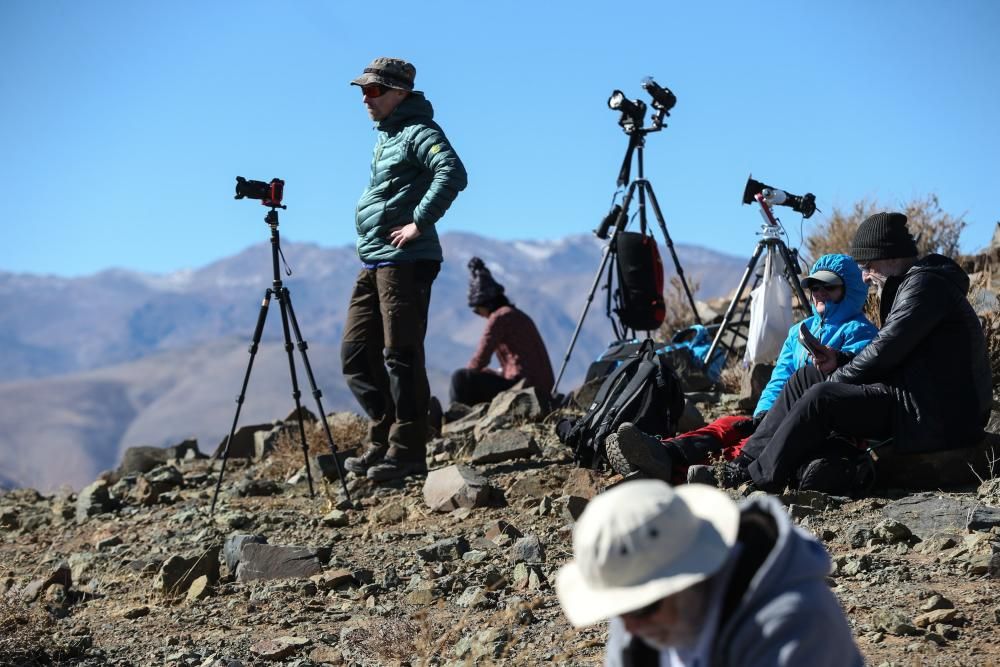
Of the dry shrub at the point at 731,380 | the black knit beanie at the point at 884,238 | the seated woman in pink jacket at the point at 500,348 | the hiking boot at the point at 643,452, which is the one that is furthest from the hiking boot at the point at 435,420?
the black knit beanie at the point at 884,238

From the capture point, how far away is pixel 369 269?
23.4 feet

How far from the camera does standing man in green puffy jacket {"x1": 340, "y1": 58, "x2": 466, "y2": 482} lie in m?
6.84

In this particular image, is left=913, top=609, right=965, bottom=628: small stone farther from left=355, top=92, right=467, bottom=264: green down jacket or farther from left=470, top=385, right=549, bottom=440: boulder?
left=470, top=385, right=549, bottom=440: boulder

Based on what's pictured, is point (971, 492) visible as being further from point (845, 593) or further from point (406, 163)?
point (406, 163)

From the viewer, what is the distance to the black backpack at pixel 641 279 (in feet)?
29.4

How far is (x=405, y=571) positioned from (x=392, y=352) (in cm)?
176

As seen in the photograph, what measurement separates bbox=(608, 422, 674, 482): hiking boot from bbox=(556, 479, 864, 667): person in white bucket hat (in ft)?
11.9

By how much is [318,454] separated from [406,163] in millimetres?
2291

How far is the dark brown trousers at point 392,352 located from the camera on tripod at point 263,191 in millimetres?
625

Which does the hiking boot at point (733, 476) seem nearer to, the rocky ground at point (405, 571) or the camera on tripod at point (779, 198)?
the rocky ground at point (405, 571)

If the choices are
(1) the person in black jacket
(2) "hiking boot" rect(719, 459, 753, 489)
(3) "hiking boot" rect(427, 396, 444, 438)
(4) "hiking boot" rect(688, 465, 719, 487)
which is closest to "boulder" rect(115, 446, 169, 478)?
(3) "hiking boot" rect(427, 396, 444, 438)

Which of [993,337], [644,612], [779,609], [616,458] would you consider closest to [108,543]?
[616,458]

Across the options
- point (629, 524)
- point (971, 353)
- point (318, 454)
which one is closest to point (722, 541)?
point (629, 524)

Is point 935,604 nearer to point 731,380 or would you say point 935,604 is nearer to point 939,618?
point 939,618
